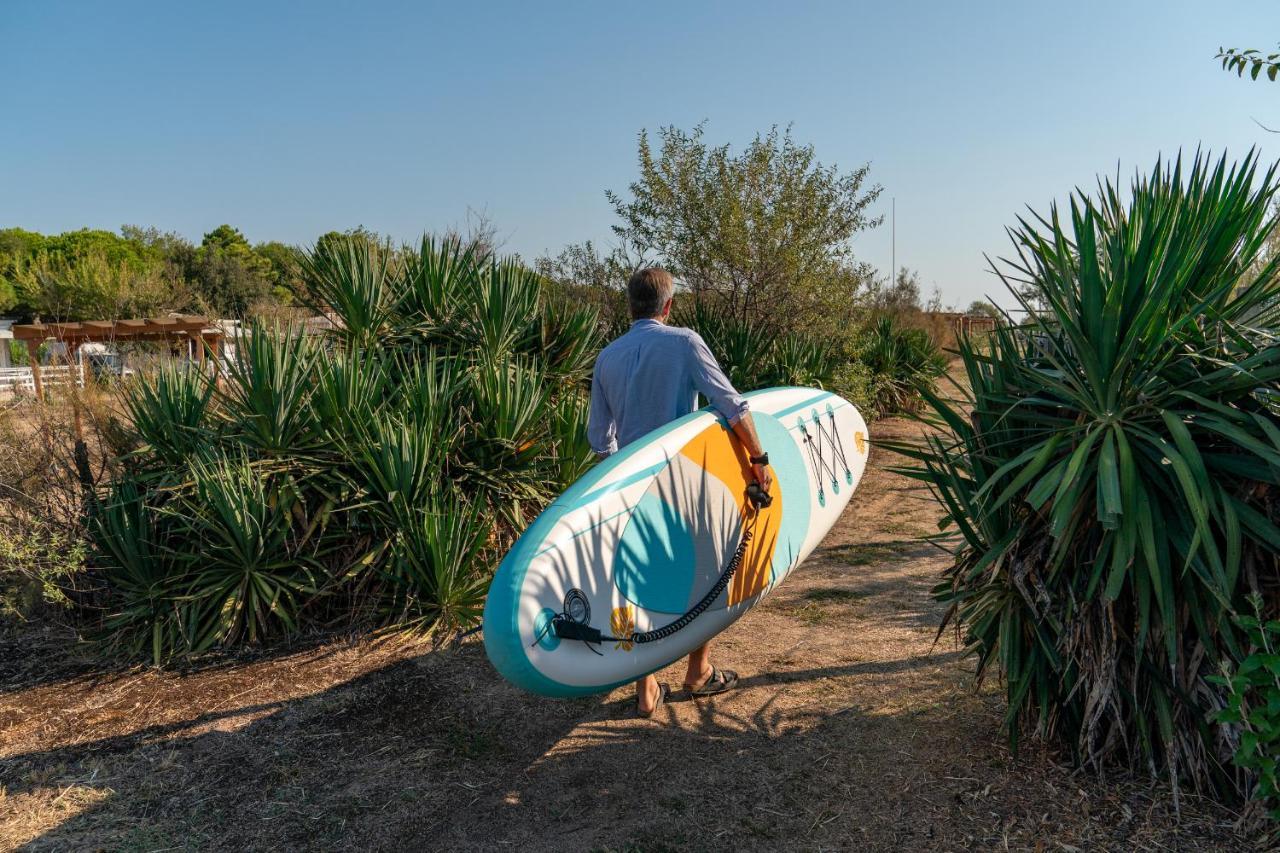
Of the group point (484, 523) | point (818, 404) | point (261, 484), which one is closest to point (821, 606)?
point (818, 404)

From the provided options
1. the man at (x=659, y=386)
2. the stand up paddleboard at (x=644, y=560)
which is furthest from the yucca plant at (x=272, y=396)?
the stand up paddleboard at (x=644, y=560)

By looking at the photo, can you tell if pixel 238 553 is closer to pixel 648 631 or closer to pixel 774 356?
pixel 648 631

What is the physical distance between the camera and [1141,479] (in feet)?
8.41

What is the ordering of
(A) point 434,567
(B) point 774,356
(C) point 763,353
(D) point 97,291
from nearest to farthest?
(A) point 434,567 → (C) point 763,353 → (B) point 774,356 → (D) point 97,291

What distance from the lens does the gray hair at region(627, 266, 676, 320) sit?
12.5ft

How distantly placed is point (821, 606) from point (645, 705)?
5.87 feet

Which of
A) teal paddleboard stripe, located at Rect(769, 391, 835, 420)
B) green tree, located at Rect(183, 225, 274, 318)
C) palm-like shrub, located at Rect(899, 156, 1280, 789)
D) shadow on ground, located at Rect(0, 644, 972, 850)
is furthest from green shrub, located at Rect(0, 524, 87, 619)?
green tree, located at Rect(183, 225, 274, 318)

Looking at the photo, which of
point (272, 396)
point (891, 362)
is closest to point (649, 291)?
point (272, 396)

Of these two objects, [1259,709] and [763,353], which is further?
[763,353]

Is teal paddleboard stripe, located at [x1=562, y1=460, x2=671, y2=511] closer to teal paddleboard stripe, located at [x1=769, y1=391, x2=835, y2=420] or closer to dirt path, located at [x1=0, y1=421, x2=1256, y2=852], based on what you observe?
dirt path, located at [x1=0, y1=421, x2=1256, y2=852]

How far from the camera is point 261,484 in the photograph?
4.54 meters

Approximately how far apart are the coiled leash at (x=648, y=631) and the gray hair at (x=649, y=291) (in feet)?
3.17

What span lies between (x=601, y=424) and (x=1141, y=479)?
232 centimetres

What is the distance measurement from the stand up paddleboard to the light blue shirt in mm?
135
